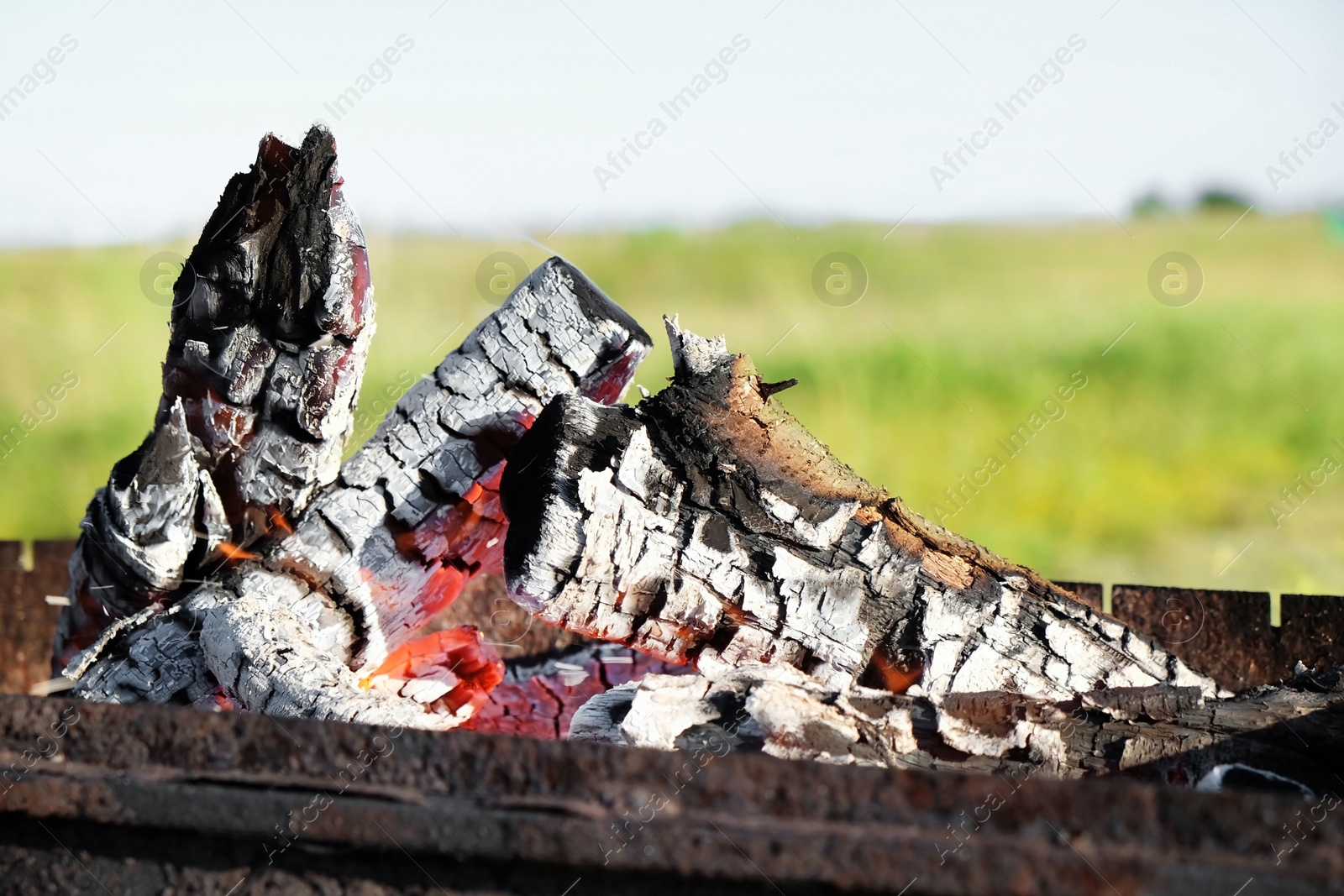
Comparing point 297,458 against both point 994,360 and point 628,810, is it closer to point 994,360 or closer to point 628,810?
point 628,810

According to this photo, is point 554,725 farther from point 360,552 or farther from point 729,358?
point 729,358

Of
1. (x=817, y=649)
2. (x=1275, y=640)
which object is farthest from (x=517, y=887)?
(x=1275, y=640)

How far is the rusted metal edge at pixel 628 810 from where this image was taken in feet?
2.53

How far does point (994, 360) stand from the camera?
825cm

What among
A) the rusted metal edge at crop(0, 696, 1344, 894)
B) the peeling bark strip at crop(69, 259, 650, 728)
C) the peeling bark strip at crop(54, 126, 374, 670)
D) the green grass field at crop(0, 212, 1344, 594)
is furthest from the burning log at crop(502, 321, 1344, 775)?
A: the green grass field at crop(0, 212, 1344, 594)

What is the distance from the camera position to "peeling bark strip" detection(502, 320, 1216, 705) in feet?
5.28

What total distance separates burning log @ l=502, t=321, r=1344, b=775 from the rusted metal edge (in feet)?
2.03

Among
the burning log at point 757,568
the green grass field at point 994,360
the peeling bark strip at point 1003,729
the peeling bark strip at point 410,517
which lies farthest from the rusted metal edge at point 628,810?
the green grass field at point 994,360

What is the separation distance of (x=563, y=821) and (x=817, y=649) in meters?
0.89

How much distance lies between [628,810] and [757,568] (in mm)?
827

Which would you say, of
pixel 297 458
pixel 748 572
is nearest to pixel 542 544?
pixel 748 572

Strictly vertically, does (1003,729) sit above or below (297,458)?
above

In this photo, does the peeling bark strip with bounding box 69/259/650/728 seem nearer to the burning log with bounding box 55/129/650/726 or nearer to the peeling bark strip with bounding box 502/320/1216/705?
the burning log with bounding box 55/129/650/726

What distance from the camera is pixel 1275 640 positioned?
2.04m
